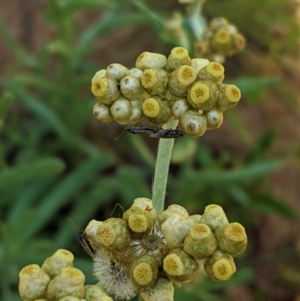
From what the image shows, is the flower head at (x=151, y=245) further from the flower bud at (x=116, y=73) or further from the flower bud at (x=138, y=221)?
the flower bud at (x=116, y=73)

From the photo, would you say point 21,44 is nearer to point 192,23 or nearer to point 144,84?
point 192,23

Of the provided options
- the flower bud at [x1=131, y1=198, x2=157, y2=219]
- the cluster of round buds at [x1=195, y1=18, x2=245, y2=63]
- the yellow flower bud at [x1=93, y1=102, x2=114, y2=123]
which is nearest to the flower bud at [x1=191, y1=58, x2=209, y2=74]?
the yellow flower bud at [x1=93, y1=102, x2=114, y2=123]

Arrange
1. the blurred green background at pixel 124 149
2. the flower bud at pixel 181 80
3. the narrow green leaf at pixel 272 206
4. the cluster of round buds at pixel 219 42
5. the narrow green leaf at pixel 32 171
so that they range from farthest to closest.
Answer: the narrow green leaf at pixel 272 206, the blurred green background at pixel 124 149, the narrow green leaf at pixel 32 171, the cluster of round buds at pixel 219 42, the flower bud at pixel 181 80

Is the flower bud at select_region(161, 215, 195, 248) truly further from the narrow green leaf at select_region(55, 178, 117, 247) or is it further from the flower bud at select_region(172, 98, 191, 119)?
the narrow green leaf at select_region(55, 178, 117, 247)

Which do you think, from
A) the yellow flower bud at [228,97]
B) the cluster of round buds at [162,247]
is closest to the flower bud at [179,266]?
the cluster of round buds at [162,247]

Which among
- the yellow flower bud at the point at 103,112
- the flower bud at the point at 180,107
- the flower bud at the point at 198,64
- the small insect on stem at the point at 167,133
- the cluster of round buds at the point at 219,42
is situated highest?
the flower bud at the point at 198,64

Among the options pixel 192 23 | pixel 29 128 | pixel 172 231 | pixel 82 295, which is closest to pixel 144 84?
pixel 172 231

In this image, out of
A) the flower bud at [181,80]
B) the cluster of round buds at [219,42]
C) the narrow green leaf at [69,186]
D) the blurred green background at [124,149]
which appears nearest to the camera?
the flower bud at [181,80]
